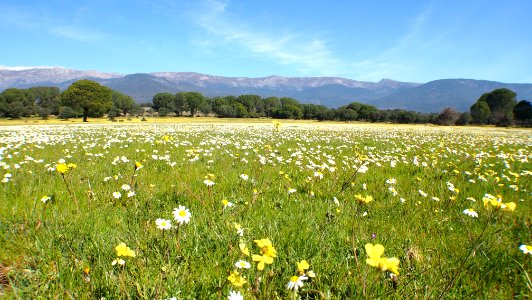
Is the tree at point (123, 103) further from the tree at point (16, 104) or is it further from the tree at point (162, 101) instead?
the tree at point (16, 104)

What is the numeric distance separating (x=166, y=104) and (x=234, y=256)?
165m

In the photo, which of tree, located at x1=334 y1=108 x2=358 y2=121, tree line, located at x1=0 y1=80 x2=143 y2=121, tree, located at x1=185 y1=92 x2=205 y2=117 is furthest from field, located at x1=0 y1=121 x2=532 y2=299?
tree, located at x1=185 y1=92 x2=205 y2=117

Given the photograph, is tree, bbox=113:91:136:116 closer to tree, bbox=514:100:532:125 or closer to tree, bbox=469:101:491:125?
tree, bbox=469:101:491:125

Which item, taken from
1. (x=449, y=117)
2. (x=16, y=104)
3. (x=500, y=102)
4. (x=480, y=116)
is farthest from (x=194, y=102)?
(x=500, y=102)

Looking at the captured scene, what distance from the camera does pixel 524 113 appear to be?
280 ft

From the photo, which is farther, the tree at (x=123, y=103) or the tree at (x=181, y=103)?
the tree at (x=181, y=103)

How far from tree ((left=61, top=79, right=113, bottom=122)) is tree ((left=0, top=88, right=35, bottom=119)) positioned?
3710cm

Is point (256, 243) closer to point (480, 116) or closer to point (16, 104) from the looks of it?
point (480, 116)

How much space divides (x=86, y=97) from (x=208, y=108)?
83318mm

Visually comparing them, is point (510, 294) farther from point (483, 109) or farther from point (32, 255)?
point (483, 109)

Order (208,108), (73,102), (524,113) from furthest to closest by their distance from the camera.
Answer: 1. (208,108)
2. (524,113)
3. (73,102)

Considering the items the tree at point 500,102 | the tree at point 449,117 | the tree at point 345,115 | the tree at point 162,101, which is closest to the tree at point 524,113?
the tree at point 500,102

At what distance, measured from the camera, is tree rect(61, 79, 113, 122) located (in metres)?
68.0

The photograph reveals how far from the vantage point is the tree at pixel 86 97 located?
6800 centimetres
